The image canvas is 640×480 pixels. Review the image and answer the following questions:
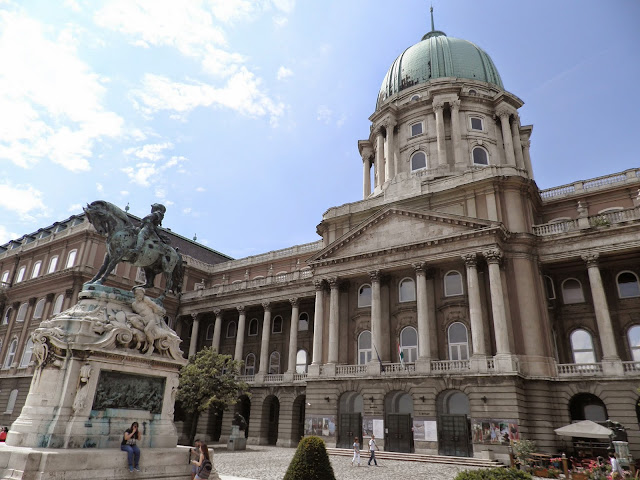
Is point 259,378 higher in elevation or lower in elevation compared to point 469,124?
lower

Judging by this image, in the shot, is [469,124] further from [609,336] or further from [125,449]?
[125,449]

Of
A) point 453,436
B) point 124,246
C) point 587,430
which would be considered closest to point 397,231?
point 453,436

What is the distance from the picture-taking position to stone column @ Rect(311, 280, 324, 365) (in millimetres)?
35406

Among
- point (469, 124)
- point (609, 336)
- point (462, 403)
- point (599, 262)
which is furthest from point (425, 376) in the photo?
point (469, 124)

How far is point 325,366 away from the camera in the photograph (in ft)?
112

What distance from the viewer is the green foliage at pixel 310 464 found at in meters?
9.87

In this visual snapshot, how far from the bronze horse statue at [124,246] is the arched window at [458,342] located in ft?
79.2

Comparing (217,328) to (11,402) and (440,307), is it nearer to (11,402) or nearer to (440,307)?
(11,402)

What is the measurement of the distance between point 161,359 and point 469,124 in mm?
45613

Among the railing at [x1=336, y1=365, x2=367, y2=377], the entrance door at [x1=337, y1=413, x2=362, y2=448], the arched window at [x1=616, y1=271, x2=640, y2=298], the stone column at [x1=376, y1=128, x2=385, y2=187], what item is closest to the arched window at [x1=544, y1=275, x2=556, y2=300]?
the arched window at [x1=616, y1=271, x2=640, y2=298]

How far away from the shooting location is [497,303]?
29.4 m

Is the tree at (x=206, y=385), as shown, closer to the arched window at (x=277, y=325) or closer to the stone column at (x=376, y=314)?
the arched window at (x=277, y=325)

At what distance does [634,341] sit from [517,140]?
2600cm

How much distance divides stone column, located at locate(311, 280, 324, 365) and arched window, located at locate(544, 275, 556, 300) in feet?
55.6
